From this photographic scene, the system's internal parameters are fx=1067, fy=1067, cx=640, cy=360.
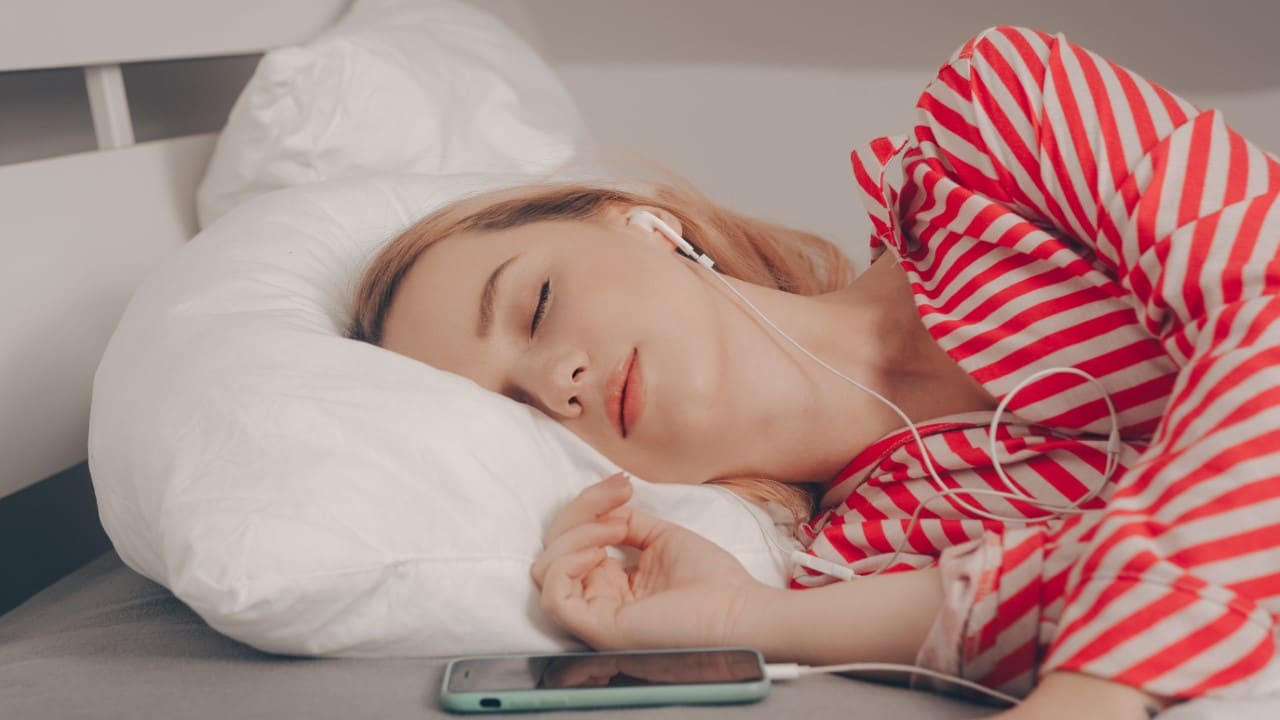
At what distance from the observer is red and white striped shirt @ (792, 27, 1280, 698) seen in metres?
0.60

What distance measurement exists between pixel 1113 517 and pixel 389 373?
1.74 feet

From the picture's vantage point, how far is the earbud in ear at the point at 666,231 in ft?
3.43

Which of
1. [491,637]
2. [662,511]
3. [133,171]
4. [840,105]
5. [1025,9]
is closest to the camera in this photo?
[491,637]

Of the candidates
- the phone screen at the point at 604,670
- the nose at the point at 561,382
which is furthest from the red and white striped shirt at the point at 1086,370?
the nose at the point at 561,382

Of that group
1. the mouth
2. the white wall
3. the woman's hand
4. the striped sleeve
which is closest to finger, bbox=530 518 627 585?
the woman's hand

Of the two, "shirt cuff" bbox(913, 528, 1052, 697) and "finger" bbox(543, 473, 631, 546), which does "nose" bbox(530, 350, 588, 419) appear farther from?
"shirt cuff" bbox(913, 528, 1052, 697)

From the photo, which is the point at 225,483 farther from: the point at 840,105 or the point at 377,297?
the point at 840,105

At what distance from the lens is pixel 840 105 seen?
6.04 feet

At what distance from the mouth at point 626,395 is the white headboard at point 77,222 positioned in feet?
1.89

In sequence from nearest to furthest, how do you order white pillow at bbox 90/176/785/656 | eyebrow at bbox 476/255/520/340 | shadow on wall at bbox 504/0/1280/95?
white pillow at bbox 90/176/785/656 → eyebrow at bbox 476/255/520/340 → shadow on wall at bbox 504/0/1280/95

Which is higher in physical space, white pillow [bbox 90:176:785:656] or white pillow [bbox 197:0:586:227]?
white pillow [bbox 197:0:586:227]

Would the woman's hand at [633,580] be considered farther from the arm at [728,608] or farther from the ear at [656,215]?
the ear at [656,215]

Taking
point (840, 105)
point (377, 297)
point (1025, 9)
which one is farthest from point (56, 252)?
point (1025, 9)

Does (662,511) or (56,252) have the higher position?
(56,252)
